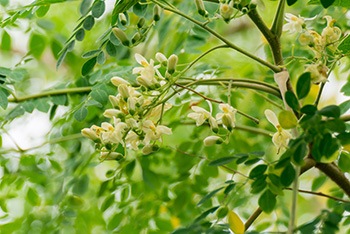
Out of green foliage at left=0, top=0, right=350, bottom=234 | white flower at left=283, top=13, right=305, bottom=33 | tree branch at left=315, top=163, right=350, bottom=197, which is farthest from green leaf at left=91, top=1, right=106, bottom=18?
tree branch at left=315, top=163, right=350, bottom=197

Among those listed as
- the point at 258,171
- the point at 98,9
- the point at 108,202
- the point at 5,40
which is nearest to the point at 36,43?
the point at 5,40

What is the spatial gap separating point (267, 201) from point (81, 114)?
0.93ft

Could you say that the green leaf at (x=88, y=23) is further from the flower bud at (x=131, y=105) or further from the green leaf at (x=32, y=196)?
the green leaf at (x=32, y=196)

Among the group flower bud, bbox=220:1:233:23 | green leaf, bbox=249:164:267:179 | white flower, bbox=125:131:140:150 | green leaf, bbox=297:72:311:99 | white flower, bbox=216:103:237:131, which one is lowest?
green leaf, bbox=249:164:267:179

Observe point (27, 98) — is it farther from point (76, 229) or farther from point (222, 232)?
point (222, 232)

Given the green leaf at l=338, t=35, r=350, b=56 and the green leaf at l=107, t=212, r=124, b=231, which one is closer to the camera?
the green leaf at l=338, t=35, r=350, b=56

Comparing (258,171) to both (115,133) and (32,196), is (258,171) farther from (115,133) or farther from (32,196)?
(32,196)

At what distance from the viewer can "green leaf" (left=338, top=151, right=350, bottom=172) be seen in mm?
782

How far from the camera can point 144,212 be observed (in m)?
1.09

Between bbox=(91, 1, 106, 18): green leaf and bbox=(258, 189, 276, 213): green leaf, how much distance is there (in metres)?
0.29

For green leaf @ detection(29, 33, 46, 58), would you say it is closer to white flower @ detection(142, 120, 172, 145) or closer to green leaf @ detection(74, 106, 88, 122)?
green leaf @ detection(74, 106, 88, 122)

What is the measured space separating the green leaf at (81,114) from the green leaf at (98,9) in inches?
5.1

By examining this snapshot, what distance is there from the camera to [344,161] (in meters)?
0.78

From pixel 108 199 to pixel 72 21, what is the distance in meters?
0.88
